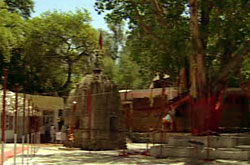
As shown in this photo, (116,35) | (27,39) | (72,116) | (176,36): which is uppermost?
(116,35)

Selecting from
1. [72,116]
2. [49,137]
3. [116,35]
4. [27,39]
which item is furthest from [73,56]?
[116,35]

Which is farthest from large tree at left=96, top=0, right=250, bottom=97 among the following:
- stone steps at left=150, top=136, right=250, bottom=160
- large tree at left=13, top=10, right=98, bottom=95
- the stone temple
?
large tree at left=13, top=10, right=98, bottom=95

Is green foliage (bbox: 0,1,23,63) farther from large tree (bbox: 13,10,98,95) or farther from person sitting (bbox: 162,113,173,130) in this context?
person sitting (bbox: 162,113,173,130)

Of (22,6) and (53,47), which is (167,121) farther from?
(22,6)

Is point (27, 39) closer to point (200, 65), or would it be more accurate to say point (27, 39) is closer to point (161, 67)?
point (161, 67)

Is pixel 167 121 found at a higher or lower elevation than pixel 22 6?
lower

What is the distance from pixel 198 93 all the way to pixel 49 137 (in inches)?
584

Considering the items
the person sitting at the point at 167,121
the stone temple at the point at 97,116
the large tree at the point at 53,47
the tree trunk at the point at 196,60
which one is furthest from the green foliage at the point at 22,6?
the tree trunk at the point at 196,60

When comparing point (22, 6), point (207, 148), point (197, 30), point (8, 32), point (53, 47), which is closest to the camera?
point (207, 148)

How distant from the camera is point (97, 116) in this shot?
20953mm

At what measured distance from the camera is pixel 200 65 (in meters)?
16.8

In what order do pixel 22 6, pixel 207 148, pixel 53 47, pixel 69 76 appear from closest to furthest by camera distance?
1. pixel 207 148
2. pixel 53 47
3. pixel 69 76
4. pixel 22 6

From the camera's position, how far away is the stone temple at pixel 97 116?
20.9 m

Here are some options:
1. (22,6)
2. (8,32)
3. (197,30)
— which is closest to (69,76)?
(8,32)
